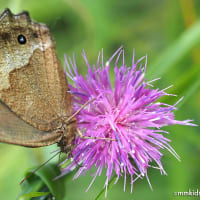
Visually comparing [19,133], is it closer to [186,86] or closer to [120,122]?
[120,122]

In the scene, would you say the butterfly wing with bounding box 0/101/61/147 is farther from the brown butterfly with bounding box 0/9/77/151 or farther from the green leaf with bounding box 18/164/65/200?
the green leaf with bounding box 18/164/65/200

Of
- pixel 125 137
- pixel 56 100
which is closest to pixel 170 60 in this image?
pixel 125 137

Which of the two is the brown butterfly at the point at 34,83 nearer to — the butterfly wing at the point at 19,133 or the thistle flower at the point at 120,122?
the butterfly wing at the point at 19,133

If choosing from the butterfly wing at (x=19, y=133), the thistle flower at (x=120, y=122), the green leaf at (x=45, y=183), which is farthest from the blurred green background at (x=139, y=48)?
the butterfly wing at (x=19, y=133)

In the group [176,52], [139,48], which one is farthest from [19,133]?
[139,48]

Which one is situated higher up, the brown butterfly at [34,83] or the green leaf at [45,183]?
the brown butterfly at [34,83]

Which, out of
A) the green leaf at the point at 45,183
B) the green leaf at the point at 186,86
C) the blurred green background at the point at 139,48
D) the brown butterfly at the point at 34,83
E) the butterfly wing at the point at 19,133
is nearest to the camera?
the butterfly wing at the point at 19,133

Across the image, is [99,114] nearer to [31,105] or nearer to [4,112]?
[31,105]
